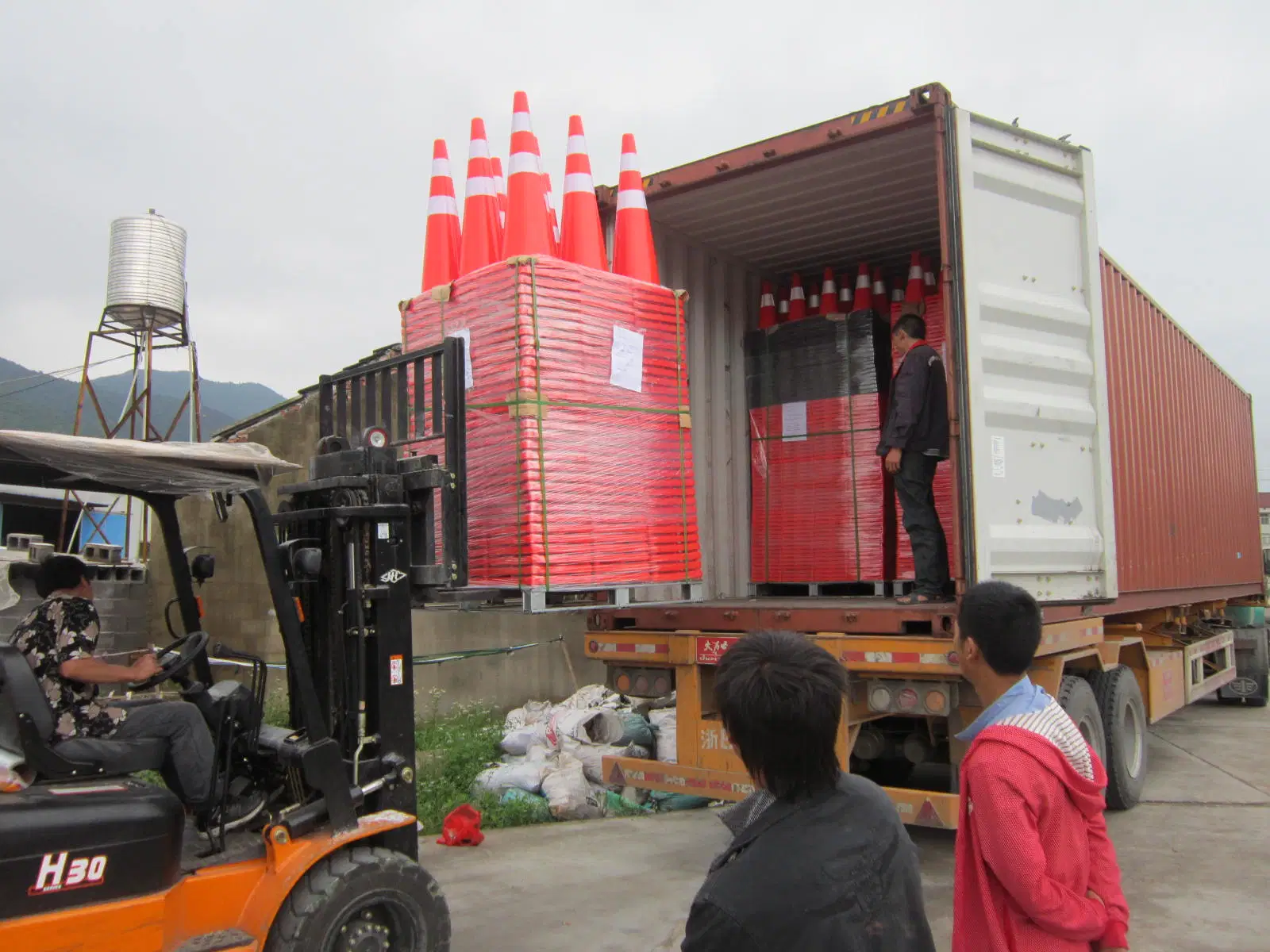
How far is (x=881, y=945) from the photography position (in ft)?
4.87

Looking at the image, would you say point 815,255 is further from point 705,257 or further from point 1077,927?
point 1077,927

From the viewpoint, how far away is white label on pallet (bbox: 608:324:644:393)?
4.74 metres

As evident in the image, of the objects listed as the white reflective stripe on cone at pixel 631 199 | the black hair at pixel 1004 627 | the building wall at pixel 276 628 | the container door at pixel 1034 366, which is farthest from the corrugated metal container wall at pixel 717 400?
the black hair at pixel 1004 627

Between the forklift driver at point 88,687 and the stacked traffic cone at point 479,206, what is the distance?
236 centimetres

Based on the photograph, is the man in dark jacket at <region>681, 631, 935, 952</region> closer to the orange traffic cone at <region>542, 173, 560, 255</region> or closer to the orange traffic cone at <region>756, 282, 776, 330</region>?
the orange traffic cone at <region>542, 173, 560, 255</region>

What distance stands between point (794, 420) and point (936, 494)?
40.7 inches

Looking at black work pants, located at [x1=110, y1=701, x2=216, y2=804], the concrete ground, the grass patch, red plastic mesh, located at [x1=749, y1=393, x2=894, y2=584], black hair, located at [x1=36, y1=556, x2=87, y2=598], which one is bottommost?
the concrete ground

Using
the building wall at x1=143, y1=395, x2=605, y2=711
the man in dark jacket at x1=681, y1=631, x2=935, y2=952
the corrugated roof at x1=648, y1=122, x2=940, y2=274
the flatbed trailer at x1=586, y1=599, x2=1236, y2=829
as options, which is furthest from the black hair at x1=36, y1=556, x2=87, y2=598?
the building wall at x1=143, y1=395, x2=605, y2=711

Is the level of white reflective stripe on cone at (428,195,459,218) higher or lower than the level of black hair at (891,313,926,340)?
higher

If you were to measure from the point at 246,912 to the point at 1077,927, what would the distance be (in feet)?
8.56

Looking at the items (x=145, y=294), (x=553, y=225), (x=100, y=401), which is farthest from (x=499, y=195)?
(x=100, y=401)

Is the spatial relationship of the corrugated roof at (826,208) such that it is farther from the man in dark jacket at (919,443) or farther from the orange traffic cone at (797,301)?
the man in dark jacket at (919,443)

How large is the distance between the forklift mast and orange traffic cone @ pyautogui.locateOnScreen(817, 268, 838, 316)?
3.77 m

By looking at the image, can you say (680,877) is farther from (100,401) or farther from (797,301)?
(100,401)
